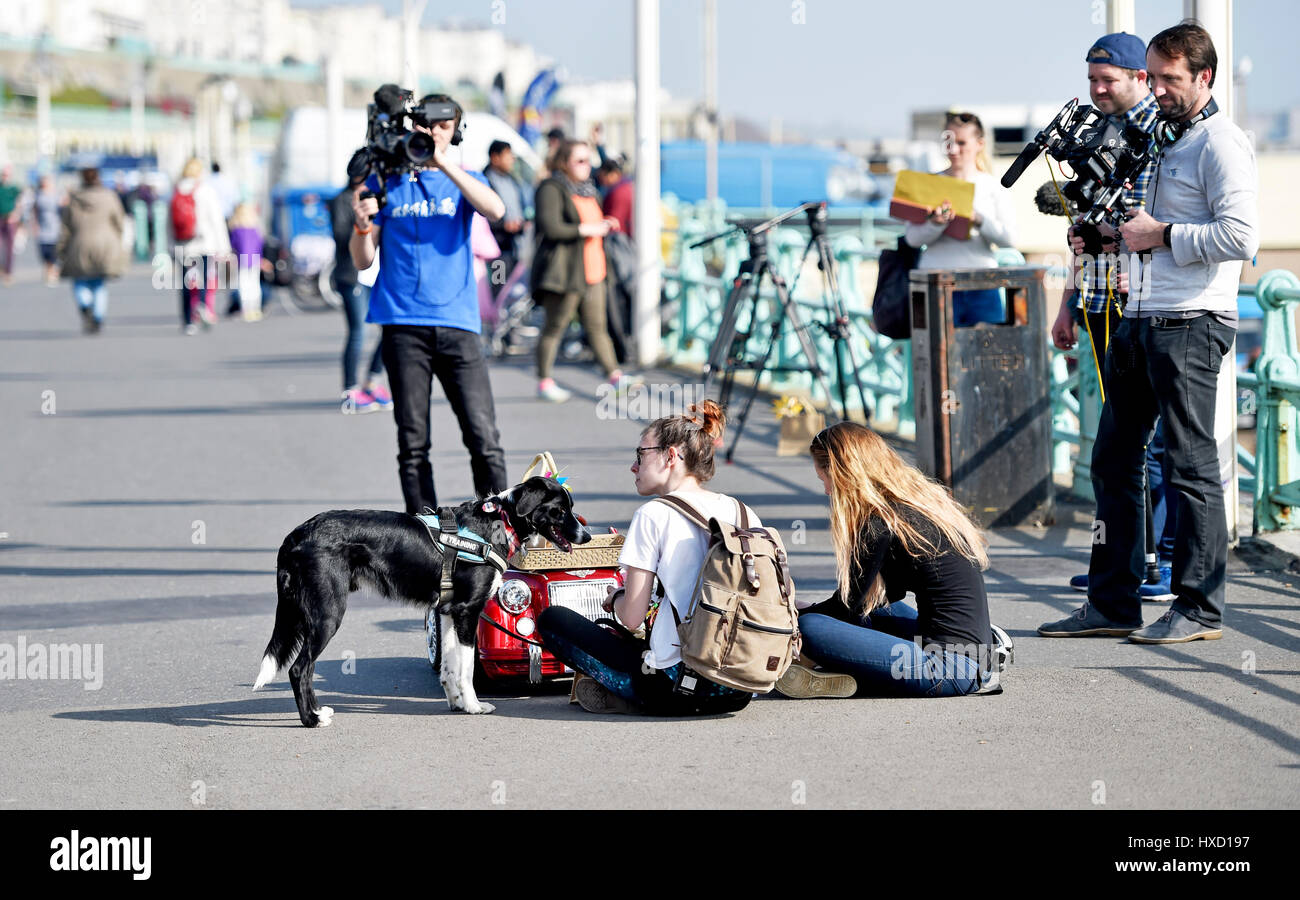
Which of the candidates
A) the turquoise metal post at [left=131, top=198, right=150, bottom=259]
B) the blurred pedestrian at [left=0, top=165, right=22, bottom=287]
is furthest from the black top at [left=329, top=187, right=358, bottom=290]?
the turquoise metal post at [left=131, top=198, right=150, bottom=259]

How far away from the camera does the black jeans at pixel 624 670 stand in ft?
17.1

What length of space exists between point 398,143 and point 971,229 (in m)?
3.21

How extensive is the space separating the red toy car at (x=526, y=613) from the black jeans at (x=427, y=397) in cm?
148

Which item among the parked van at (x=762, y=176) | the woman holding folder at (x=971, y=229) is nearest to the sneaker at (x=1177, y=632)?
the woman holding folder at (x=971, y=229)

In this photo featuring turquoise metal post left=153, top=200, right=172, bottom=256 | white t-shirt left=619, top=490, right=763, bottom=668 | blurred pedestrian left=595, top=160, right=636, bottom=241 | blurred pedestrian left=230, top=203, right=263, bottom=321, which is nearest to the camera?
white t-shirt left=619, top=490, right=763, bottom=668

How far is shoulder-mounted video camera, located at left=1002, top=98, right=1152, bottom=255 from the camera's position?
19.7 feet

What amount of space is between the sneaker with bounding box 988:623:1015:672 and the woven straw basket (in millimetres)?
1340

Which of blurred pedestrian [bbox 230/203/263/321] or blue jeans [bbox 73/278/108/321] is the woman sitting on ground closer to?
blue jeans [bbox 73/278/108/321]

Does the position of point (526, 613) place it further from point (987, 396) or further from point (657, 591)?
point (987, 396)

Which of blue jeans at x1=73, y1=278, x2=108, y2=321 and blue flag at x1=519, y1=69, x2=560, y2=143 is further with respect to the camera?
blue flag at x1=519, y1=69, x2=560, y2=143

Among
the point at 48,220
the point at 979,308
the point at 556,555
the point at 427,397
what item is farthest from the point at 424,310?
the point at 48,220

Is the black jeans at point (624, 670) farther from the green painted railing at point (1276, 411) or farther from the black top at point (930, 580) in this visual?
the green painted railing at point (1276, 411)

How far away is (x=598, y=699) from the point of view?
5.43 metres
